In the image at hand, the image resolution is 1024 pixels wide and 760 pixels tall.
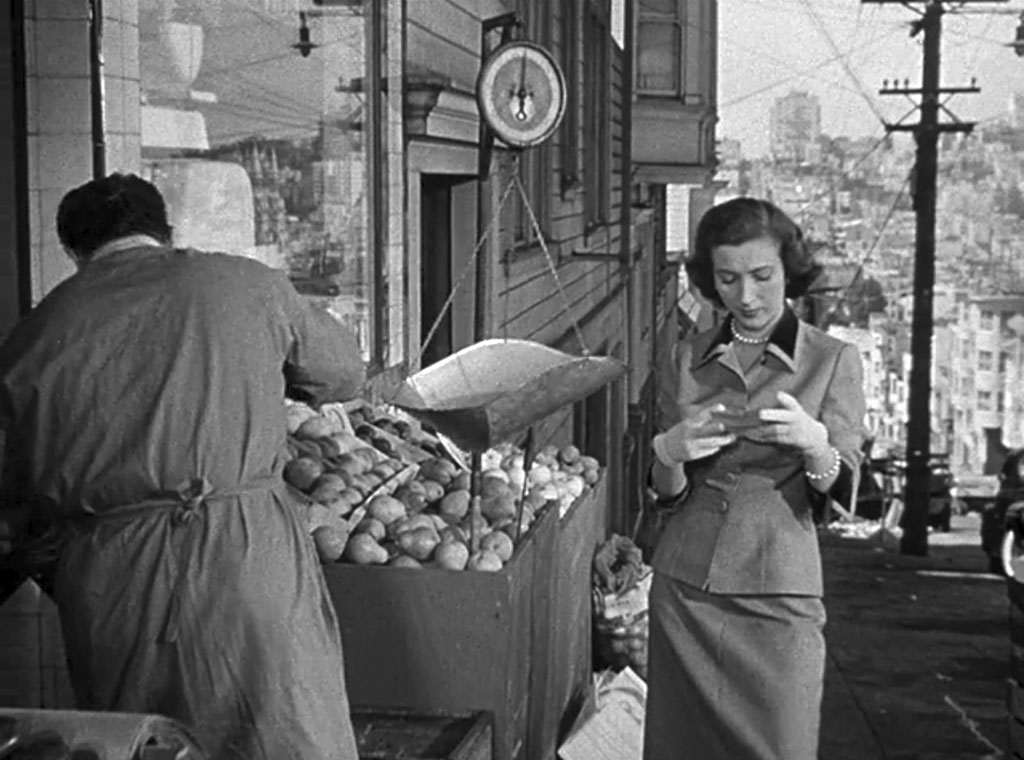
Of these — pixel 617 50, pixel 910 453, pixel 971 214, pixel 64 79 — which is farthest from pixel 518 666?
pixel 910 453

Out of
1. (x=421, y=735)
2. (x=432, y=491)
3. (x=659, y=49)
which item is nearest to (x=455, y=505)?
(x=432, y=491)

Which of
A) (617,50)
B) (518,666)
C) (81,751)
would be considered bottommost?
(518,666)

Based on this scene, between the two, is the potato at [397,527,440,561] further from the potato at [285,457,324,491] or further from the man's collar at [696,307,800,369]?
the man's collar at [696,307,800,369]

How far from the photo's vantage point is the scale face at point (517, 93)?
778 centimetres

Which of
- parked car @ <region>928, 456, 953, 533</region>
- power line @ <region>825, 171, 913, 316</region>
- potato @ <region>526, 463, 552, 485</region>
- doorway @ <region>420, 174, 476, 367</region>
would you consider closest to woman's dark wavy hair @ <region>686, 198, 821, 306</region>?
potato @ <region>526, 463, 552, 485</region>

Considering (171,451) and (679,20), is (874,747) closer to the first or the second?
(171,451)

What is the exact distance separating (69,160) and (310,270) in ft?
6.54

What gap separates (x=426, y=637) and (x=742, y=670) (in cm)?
89

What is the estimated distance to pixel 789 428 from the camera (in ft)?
12.5

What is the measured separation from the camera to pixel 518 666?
4742 millimetres

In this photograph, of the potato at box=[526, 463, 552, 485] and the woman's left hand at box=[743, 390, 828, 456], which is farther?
the potato at box=[526, 463, 552, 485]

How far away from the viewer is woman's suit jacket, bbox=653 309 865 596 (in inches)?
160

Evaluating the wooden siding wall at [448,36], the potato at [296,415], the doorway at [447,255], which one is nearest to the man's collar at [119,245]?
the potato at [296,415]

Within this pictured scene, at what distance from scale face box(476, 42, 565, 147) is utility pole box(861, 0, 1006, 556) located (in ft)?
58.0
